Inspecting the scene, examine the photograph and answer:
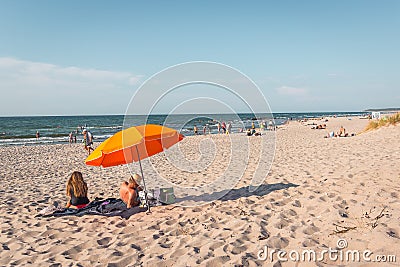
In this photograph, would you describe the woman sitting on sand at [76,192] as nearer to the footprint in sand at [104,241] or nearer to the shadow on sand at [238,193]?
the footprint in sand at [104,241]

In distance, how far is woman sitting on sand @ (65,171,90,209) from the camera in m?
6.44

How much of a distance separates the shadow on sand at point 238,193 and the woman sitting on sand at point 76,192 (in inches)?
78.0

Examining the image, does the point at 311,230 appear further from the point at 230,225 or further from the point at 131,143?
the point at 131,143

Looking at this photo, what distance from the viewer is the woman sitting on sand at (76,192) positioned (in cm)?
644

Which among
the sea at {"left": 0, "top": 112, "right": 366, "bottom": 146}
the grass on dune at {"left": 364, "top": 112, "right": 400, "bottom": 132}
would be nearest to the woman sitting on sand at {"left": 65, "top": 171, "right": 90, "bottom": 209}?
the sea at {"left": 0, "top": 112, "right": 366, "bottom": 146}

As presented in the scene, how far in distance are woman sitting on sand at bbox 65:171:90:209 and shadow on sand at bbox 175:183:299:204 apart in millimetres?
1982

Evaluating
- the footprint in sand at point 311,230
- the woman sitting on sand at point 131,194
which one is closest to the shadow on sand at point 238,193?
the woman sitting on sand at point 131,194

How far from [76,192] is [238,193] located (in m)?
3.50

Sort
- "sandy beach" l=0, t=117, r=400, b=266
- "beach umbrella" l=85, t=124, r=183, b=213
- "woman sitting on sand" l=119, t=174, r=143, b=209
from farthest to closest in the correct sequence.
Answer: "woman sitting on sand" l=119, t=174, r=143, b=209 < "beach umbrella" l=85, t=124, r=183, b=213 < "sandy beach" l=0, t=117, r=400, b=266

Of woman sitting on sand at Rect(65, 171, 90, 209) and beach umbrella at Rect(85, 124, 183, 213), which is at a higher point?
beach umbrella at Rect(85, 124, 183, 213)

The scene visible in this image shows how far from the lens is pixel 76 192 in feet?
21.3

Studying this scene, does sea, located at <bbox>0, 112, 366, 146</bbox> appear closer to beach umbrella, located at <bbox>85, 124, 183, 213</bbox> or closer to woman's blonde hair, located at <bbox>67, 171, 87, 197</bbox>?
beach umbrella, located at <bbox>85, 124, 183, 213</bbox>

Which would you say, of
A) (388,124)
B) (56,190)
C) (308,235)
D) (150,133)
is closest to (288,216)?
(308,235)

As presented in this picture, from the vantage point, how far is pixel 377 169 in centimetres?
722
